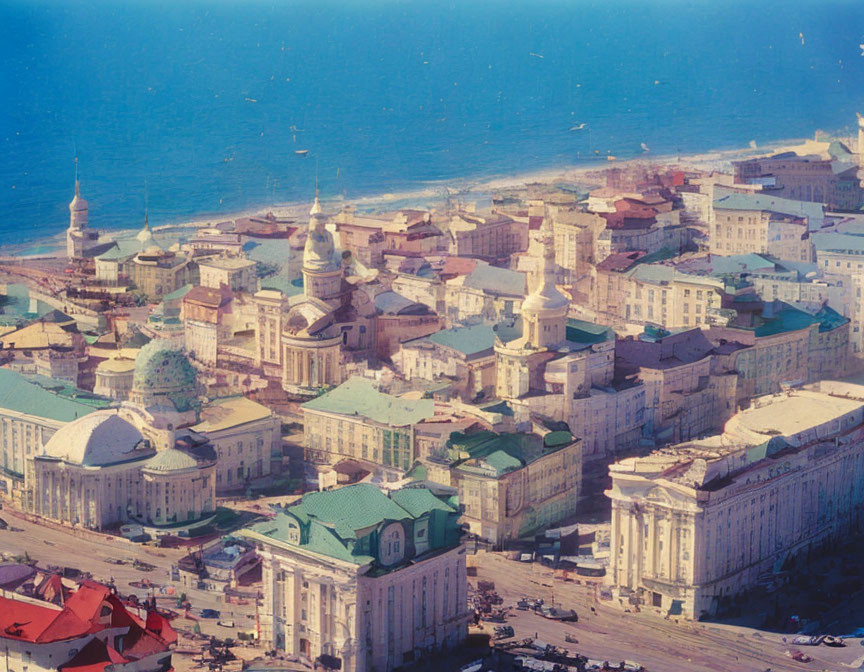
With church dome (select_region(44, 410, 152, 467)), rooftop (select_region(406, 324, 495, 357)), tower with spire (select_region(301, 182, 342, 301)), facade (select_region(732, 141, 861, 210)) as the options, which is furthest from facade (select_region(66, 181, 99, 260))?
church dome (select_region(44, 410, 152, 467))

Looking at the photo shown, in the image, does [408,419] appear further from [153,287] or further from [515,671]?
[153,287]

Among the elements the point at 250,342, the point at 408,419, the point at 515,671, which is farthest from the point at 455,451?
the point at 250,342

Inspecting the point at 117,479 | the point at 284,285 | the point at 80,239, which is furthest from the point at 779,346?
the point at 80,239

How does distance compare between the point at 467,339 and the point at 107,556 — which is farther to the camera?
the point at 467,339

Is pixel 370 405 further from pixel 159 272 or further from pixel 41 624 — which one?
pixel 159 272

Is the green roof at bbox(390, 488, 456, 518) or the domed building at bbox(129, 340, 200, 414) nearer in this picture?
the green roof at bbox(390, 488, 456, 518)

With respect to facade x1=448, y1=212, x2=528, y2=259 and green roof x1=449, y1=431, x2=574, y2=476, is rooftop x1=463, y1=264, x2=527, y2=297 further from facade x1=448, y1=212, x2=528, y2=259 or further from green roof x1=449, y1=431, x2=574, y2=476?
green roof x1=449, y1=431, x2=574, y2=476
